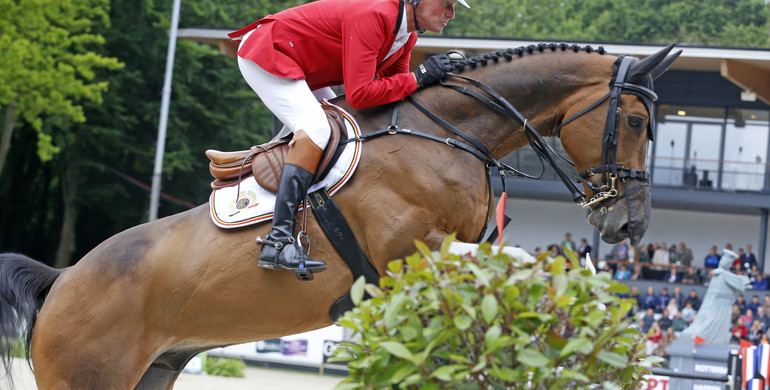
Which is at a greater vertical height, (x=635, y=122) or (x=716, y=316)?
(x=635, y=122)

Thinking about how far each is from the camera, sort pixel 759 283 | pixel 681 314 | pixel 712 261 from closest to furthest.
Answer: pixel 681 314, pixel 759 283, pixel 712 261

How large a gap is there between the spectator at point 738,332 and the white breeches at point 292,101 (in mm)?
15914

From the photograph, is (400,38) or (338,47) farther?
(400,38)

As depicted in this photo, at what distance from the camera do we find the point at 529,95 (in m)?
4.05

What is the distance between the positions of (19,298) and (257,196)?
1350mm

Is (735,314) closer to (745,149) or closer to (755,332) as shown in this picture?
(755,332)

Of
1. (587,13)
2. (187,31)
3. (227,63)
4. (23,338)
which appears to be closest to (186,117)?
(227,63)

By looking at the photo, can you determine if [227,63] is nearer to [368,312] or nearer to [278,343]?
[278,343]

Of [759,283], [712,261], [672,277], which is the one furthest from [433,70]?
[712,261]

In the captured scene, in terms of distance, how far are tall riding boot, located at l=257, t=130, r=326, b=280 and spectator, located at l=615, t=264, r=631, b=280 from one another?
1900 cm

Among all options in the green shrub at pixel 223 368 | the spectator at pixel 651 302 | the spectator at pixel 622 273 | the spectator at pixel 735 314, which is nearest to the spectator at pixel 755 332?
the spectator at pixel 735 314

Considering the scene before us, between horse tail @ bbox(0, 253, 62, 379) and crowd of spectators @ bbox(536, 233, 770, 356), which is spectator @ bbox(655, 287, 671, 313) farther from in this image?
horse tail @ bbox(0, 253, 62, 379)

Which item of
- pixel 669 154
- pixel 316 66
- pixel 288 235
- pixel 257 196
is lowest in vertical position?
pixel 288 235

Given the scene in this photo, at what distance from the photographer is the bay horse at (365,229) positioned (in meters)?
3.83
